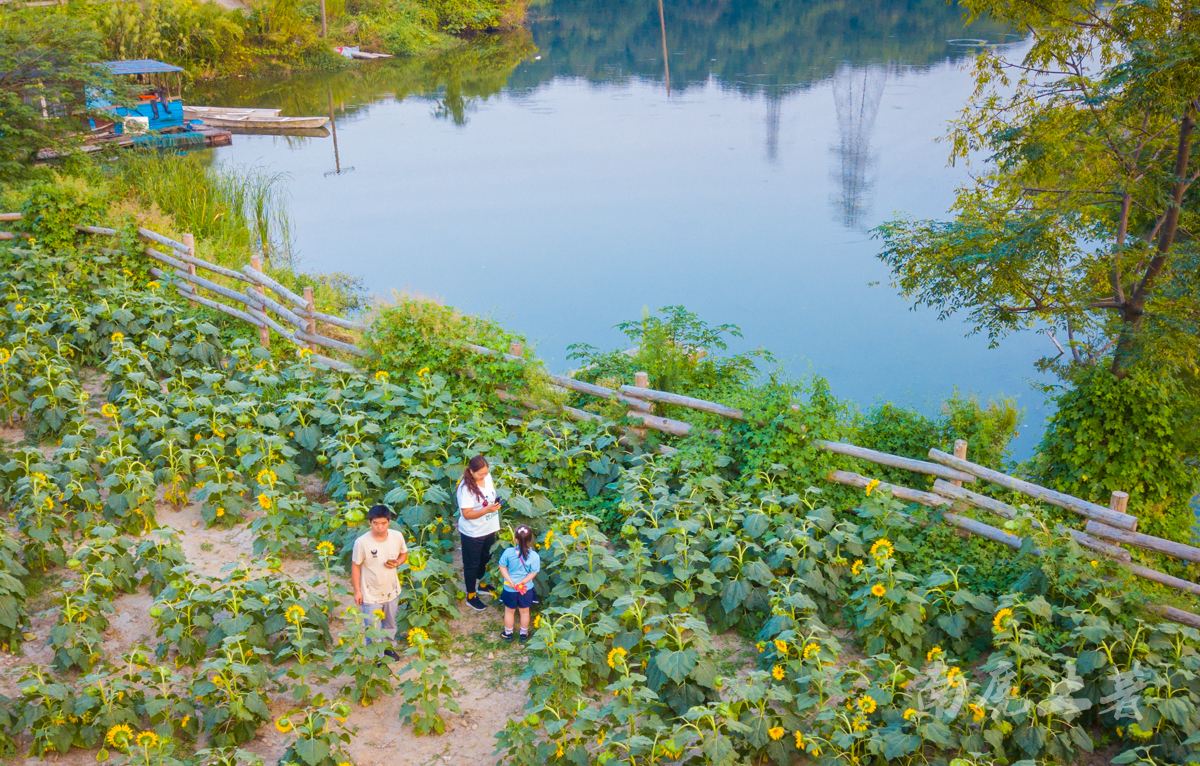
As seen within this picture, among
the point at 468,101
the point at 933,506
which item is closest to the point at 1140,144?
the point at 933,506

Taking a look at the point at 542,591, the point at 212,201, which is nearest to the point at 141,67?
the point at 212,201

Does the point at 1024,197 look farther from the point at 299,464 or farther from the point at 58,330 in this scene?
the point at 58,330

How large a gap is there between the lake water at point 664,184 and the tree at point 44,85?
451cm

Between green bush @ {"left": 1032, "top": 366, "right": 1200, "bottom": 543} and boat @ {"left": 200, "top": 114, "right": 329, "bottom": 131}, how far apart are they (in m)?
25.6

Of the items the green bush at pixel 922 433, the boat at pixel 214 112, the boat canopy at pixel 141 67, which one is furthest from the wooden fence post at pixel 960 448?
the boat at pixel 214 112

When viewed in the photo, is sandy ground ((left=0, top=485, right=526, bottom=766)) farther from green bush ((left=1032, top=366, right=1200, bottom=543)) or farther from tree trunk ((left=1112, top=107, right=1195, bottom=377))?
tree trunk ((left=1112, top=107, right=1195, bottom=377))

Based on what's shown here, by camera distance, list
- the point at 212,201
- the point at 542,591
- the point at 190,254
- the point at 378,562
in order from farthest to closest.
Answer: the point at 212,201, the point at 190,254, the point at 542,591, the point at 378,562

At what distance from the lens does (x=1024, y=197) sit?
9148mm

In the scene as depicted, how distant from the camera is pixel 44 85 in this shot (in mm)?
15789

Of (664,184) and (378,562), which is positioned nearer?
(378,562)

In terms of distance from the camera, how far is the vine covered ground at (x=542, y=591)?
4.96 metres

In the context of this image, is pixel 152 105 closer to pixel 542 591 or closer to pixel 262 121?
pixel 262 121

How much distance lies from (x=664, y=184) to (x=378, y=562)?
18.7m

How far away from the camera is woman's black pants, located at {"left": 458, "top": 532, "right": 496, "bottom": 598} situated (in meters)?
6.46
